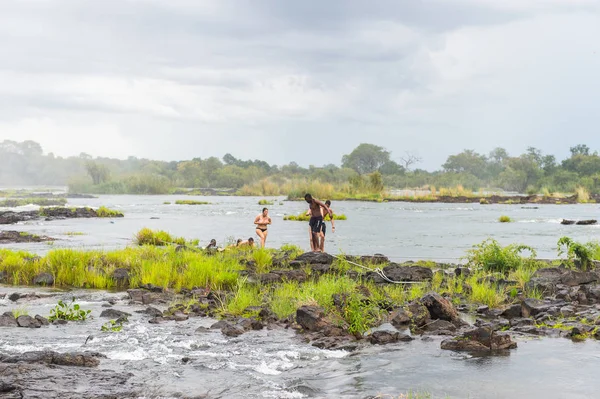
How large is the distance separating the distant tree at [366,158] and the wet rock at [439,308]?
174 meters

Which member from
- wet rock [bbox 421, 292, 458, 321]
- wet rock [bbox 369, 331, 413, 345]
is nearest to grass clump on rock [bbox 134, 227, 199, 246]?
wet rock [bbox 421, 292, 458, 321]

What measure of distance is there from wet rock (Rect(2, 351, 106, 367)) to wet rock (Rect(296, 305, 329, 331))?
416 centimetres

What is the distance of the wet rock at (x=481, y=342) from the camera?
11.6 meters

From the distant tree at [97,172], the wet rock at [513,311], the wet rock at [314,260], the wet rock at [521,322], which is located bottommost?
the wet rock at [521,322]

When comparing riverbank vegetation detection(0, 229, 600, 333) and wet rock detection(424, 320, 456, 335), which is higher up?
riverbank vegetation detection(0, 229, 600, 333)

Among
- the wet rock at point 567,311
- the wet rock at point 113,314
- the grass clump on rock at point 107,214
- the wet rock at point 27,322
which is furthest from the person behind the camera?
the grass clump on rock at point 107,214

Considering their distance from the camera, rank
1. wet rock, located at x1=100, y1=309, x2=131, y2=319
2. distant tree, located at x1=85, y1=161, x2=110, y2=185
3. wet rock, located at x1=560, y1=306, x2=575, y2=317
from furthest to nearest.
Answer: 1. distant tree, located at x1=85, y1=161, x2=110, y2=185
2. wet rock, located at x1=100, y1=309, x2=131, y2=319
3. wet rock, located at x1=560, y1=306, x2=575, y2=317

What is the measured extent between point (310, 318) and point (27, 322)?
5631 mm

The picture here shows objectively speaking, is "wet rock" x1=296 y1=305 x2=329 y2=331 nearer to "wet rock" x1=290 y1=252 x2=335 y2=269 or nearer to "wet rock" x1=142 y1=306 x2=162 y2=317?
"wet rock" x1=142 y1=306 x2=162 y2=317

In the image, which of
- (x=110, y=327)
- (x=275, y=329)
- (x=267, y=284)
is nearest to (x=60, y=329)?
(x=110, y=327)

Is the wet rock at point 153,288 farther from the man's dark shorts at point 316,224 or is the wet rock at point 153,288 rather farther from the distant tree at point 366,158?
the distant tree at point 366,158

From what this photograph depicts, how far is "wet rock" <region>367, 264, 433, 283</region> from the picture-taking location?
1791 centimetres

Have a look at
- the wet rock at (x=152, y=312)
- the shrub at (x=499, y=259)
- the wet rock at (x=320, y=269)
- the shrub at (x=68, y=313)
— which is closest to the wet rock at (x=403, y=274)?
the wet rock at (x=320, y=269)

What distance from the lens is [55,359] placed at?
396 inches
